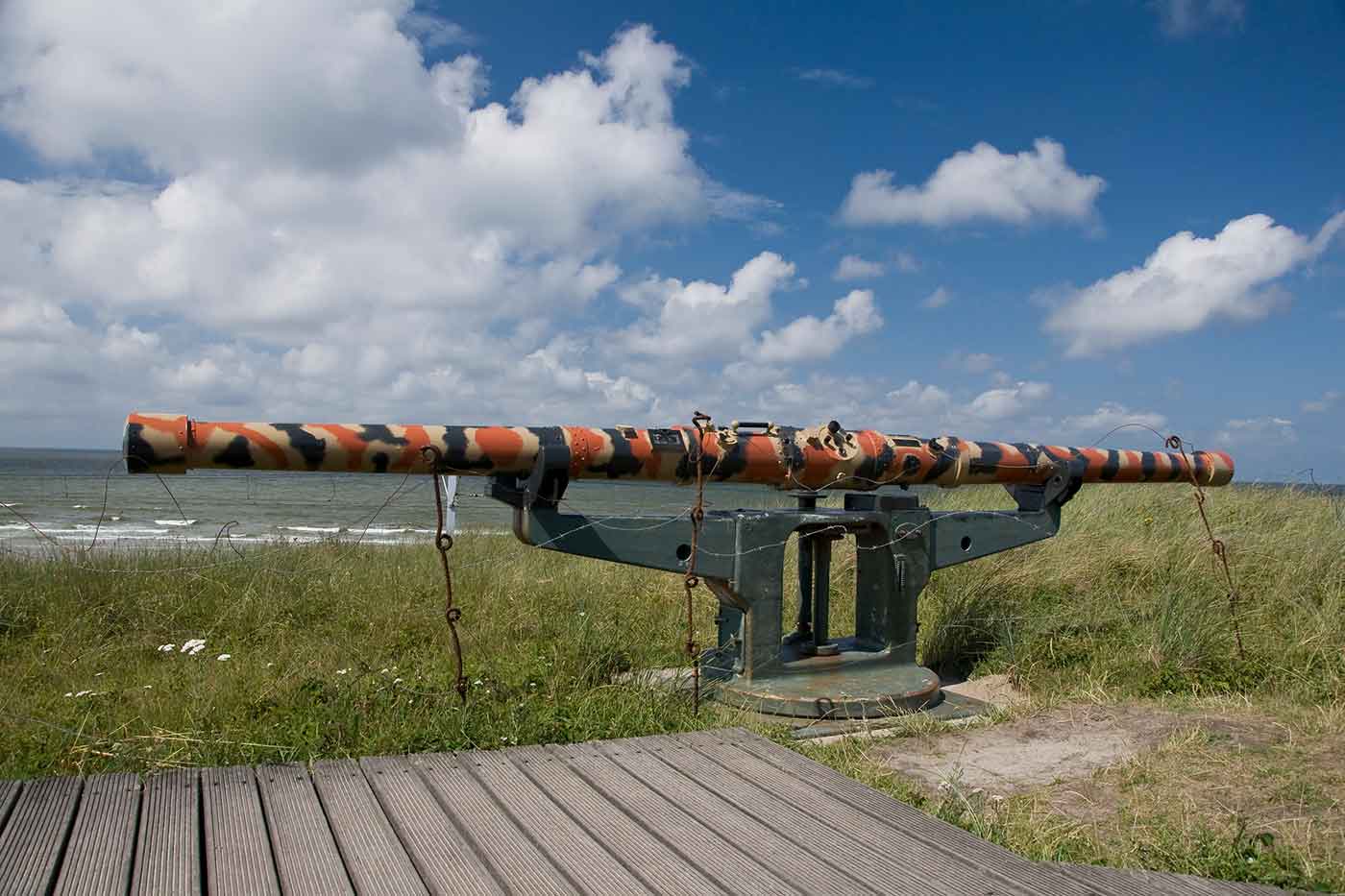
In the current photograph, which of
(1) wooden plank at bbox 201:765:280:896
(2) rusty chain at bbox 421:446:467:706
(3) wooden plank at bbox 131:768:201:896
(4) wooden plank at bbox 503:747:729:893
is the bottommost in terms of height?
(4) wooden plank at bbox 503:747:729:893


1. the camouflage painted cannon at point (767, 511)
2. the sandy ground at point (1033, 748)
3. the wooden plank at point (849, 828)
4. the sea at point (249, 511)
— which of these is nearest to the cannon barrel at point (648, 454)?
the camouflage painted cannon at point (767, 511)

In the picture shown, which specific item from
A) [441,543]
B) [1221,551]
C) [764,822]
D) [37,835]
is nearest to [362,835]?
[37,835]

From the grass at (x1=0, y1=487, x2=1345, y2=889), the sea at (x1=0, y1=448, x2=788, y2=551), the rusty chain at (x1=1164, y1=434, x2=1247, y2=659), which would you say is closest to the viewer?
the grass at (x1=0, y1=487, x2=1345, y2=889)

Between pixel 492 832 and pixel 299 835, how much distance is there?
44 centimetres

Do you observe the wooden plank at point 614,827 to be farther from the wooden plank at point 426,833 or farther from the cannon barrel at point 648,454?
the cannon barrel at point 648,454

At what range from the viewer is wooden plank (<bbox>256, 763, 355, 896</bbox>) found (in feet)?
6.83

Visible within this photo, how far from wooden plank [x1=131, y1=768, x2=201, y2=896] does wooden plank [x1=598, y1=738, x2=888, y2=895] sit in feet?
3.78

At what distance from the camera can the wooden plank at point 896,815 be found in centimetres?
224

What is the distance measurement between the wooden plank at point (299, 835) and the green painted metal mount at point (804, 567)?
2.03m

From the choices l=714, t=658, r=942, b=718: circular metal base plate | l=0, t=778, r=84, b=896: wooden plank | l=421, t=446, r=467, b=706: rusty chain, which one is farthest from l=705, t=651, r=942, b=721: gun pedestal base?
l=0, t=778, r=84, b=896: wooden plank

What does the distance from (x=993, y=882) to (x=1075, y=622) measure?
4.88 metres

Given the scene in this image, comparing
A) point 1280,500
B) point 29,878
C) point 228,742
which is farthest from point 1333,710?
point 1280,500

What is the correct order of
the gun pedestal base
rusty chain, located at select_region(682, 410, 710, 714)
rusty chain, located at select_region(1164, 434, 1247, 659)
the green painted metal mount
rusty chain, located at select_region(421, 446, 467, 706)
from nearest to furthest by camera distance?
1. rusty chain, located at select_region(421, 446, 467, 706)
2. rusty chain, located at select_region(682, 410, 710, 714)
3. the green painted metal mount
4. the gun pedestal base
5. rusty chain, located at select_region(1164, 434, 1247, 659)

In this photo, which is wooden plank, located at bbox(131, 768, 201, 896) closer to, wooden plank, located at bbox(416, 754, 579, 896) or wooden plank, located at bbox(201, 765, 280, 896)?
wooden plank, located at bbox(201, 765, 280, 896)
